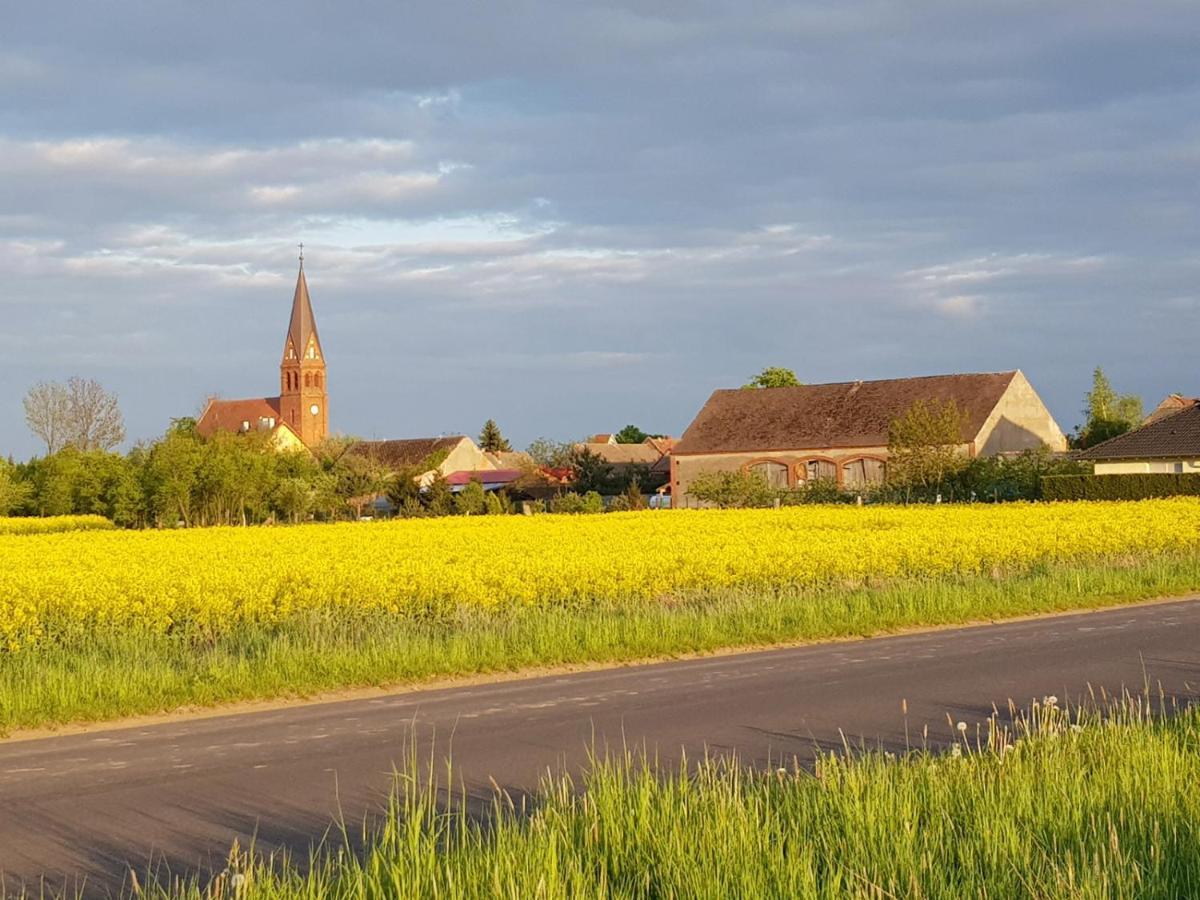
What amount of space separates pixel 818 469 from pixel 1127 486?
28.9 m

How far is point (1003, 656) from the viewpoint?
679 inches

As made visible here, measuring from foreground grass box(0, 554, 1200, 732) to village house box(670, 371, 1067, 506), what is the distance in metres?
59.3

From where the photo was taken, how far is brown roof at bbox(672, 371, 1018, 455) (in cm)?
8488

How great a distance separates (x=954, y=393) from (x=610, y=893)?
273 feet

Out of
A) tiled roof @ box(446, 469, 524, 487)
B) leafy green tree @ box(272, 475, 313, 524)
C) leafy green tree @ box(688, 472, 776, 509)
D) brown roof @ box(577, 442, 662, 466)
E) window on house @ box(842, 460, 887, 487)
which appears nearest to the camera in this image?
leafy green tree @ box(688, 472, 776, 509)

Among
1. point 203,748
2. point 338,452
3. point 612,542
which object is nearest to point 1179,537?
point 612,542

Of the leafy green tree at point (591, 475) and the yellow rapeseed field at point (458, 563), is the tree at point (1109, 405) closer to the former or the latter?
the leafy green tree at point (591, 475)

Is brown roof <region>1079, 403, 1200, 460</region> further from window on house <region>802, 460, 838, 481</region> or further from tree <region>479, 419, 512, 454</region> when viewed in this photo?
tree <region>479, 419, 512, 454</region>

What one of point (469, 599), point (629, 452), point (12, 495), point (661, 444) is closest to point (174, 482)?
point (12, 495)

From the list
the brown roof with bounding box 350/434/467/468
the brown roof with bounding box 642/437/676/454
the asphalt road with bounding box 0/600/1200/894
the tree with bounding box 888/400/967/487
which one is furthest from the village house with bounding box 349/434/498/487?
the asphalt road with bounding box 0/600/1200/894

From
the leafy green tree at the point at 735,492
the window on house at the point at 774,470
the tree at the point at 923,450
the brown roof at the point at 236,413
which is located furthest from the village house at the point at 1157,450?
the brown roof at the point at 236,413

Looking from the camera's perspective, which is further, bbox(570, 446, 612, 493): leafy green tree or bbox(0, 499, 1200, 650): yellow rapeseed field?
bbox(570, 446, 612, 493): leafy green tree

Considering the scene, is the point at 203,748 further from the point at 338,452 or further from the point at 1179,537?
the point at 338,452

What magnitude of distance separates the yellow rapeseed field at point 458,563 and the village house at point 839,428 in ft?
137
